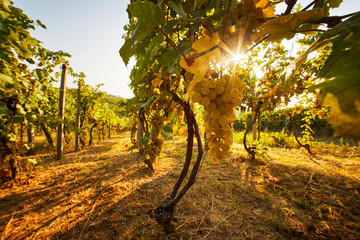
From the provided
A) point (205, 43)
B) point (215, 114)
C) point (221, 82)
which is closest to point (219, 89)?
point (221, 82)

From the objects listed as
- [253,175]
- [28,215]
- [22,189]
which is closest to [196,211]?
[253,175]

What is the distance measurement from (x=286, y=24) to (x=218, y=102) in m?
0.48

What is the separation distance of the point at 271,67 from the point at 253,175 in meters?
2.89

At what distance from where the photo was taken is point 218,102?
91cm

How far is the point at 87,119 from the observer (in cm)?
916

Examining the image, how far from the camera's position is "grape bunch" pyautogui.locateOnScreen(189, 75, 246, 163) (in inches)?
33.3

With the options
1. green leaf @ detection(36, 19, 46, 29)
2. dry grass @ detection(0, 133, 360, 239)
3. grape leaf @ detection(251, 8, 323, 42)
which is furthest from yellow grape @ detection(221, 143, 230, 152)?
green leaf @ detection(36, 19, 46, 29)

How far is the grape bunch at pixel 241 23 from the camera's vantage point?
0.68 metres

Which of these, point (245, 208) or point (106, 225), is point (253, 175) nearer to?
point (245, 208)

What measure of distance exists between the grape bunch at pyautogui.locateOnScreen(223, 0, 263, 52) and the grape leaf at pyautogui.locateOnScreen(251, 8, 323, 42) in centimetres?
5

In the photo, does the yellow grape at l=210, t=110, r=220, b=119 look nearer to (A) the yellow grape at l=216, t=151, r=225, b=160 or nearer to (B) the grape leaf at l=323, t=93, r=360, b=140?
(A) the yellow grape at l=216, t=151, r=225, b=160

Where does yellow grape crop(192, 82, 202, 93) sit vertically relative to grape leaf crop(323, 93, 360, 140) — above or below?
above

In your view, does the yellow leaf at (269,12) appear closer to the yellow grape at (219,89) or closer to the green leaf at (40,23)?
the yellow grape at (219,89)

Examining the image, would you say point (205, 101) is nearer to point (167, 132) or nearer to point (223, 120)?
point (223, 120)
